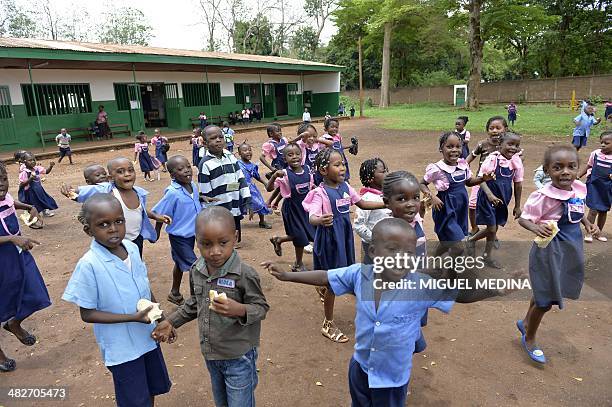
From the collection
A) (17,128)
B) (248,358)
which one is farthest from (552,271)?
(17,128)

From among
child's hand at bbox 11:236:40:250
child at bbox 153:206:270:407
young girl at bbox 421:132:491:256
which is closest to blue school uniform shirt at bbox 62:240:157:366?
child at bbox 153:206:270:407

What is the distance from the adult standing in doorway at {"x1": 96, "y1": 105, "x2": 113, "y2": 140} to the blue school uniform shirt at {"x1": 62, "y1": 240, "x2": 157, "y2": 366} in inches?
676

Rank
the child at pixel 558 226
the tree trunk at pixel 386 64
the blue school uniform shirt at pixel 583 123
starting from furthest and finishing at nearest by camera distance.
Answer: the tree trunk at pixel 386 64, the blue school uniform shirt at pixel 583 123, the child at pixel 558 226

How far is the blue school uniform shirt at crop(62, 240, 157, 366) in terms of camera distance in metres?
2.00

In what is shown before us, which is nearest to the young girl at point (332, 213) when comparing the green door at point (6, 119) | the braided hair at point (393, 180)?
the braided hair at point (393, 180)

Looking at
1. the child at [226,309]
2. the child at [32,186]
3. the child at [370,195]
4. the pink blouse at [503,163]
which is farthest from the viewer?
the child at [32,186]

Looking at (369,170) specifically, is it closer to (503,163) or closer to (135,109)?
(503,163)

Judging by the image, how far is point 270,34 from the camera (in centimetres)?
4188

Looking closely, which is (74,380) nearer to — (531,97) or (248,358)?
(248,358)

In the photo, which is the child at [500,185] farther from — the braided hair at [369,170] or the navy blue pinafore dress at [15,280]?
the navy blue pinafore dress at [15,280]

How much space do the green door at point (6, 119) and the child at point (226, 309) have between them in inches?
653

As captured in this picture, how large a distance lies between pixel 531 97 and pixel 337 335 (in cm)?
3573

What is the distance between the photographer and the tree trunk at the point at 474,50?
24452mm

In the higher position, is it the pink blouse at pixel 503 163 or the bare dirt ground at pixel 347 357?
the pink blouse at pixel 503 163
